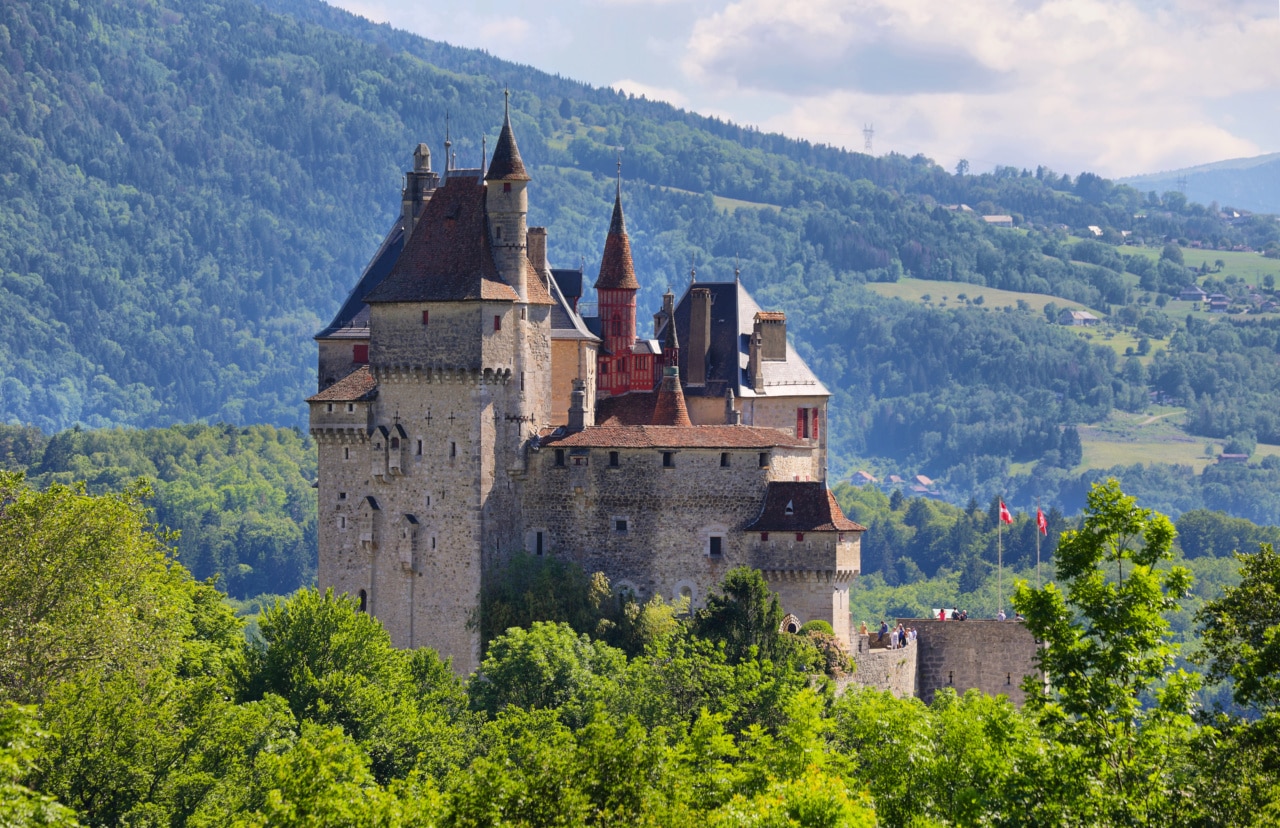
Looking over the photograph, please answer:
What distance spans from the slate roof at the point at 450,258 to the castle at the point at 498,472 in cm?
8

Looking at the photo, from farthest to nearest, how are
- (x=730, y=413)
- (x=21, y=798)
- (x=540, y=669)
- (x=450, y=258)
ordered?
(x=730, y=413) → (x=450, y=258) → (x=540, y=669) → (x=21, y=798)

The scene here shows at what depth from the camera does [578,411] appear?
8856cm

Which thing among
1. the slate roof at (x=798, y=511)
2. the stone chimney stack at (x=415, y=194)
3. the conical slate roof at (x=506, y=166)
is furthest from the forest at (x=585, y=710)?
the stone chimney stack at (x=415, y=194)

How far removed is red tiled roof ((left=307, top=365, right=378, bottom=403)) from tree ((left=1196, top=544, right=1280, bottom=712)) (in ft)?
137

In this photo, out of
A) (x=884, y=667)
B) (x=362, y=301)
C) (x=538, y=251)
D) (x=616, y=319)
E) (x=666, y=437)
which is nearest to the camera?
(x=666, y=437)

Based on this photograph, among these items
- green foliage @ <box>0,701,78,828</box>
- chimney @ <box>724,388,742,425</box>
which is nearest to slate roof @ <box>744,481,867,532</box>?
chimney @ <box>724,388,742,425</box>

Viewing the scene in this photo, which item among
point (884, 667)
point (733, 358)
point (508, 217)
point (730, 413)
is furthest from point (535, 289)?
point (884, 667)

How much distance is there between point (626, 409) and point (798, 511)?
365 inches

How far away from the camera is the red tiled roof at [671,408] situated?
90125 mm

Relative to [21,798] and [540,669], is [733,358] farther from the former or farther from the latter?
[21,798]

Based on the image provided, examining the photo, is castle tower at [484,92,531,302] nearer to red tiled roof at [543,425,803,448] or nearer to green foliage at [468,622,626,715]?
red tiled roof at [543,425,803,448]

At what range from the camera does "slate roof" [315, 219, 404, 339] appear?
303 feet

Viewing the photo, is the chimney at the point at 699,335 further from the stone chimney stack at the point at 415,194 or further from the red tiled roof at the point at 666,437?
the stone chimney stack at the point at 415,194

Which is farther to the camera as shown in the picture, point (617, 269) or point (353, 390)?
point (617, 269)
